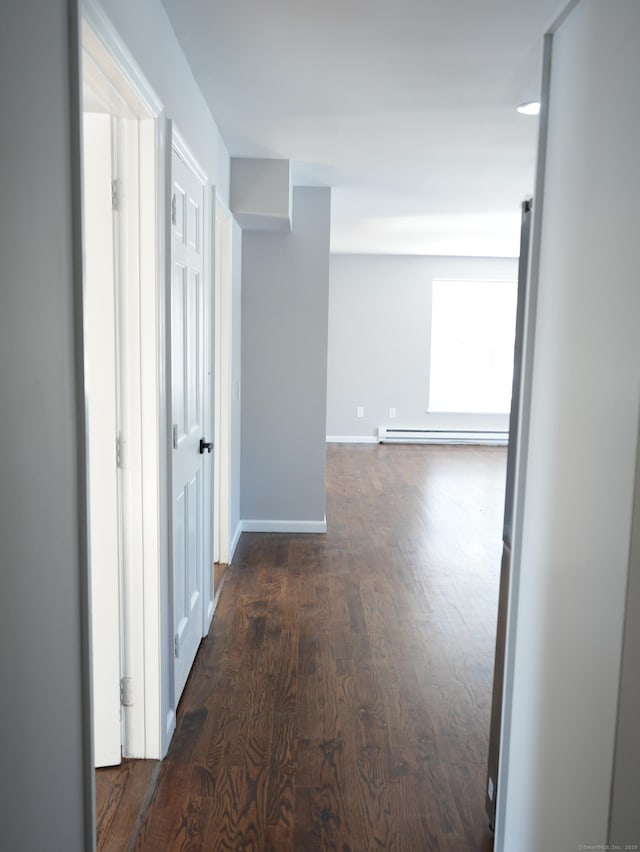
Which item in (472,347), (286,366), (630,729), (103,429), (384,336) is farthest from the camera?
(472,347)

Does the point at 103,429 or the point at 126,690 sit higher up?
the point at 103,429

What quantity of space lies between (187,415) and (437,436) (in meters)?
6.94

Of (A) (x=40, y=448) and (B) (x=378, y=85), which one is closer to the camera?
(A) (x=40, y=448)

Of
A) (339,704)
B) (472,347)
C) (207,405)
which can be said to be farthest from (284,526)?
(472,347)

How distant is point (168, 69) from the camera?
2318 mm

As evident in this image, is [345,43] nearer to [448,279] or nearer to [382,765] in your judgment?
[382,765]

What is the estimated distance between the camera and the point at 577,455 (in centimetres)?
150

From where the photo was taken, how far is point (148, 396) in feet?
7.39

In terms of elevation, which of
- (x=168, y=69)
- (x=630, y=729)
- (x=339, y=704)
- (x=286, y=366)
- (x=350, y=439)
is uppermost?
(x=168, y=69)

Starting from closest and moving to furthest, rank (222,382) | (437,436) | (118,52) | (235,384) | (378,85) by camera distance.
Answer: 1. (118,52)
2. (378,85)
3. (222,382)
4. (235,384)
5. (437,436)

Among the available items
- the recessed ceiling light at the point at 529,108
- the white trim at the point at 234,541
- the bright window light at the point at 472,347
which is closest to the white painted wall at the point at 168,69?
the recessed ceiling light at the point at 529,108

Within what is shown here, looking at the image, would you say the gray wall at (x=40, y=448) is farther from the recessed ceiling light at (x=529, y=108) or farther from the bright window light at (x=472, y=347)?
the bright window light at (x=472, y=347)

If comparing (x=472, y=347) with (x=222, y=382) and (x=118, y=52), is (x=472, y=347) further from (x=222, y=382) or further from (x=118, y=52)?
(x=118, y=52)

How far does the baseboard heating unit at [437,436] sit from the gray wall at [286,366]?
4.36 meters
